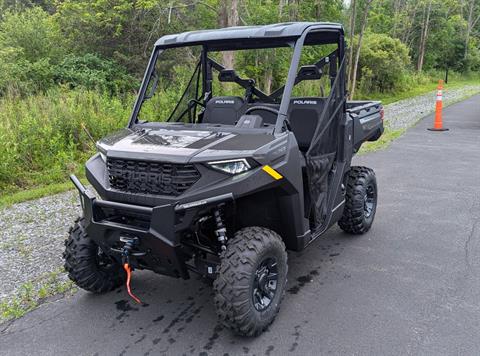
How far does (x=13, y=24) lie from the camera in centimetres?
1811

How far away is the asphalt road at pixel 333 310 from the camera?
10.2ft

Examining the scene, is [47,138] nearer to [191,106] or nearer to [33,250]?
[33,250]

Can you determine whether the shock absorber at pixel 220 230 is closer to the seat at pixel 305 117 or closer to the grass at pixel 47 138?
the seat at pixel 305 117

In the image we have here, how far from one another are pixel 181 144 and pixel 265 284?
3.85 ft

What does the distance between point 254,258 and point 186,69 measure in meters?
7.45

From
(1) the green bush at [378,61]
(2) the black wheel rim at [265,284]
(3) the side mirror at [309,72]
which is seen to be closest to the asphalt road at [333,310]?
(2) the black wheel rim at [265,284]

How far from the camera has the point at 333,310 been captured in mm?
3535

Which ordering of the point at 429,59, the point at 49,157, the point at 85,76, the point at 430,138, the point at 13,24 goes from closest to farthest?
the point at 49,157
the point at 430,138
the point at 85,76
the point at 13,24
the point at 429,59

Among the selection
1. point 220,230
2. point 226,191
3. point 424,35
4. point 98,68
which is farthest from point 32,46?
point 424,35

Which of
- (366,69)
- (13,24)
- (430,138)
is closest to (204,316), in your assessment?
(430,138)

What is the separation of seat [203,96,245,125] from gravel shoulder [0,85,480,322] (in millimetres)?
2026

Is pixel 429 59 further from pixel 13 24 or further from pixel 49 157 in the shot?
pixel 49 157

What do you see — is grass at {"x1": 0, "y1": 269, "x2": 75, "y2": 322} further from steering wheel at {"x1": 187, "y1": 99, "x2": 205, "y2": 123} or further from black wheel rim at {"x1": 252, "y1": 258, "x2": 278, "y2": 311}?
steering wheel at {"x1": 187, "y1": 99, "x2": 205, "y2": 123}

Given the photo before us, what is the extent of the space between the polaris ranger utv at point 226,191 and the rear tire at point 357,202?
0.48m
